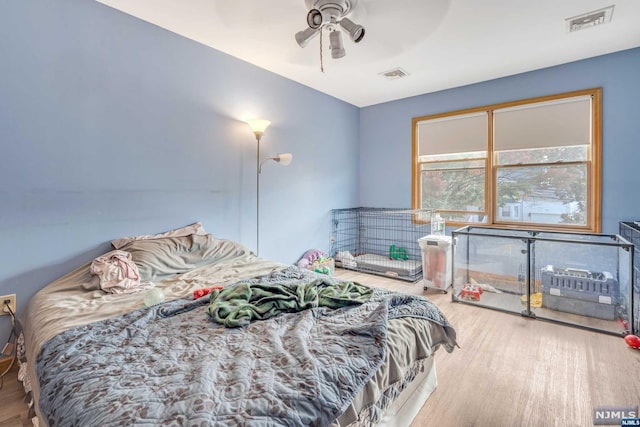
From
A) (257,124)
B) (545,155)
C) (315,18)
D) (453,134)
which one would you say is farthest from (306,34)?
(545,155)

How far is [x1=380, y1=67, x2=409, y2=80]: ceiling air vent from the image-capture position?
3.38 metres

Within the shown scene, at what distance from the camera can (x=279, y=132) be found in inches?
139

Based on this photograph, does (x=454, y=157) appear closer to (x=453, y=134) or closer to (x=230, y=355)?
(x=453, y=134)

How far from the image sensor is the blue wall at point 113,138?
1882mm

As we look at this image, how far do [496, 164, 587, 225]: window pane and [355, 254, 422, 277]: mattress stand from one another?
4.01ft

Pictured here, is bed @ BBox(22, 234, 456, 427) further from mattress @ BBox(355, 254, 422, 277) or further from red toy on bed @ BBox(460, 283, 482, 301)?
mattress @ BBox(355, 254, 422, 277)

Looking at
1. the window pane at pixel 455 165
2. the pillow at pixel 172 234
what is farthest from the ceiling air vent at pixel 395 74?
the pillow at pixel 172 234

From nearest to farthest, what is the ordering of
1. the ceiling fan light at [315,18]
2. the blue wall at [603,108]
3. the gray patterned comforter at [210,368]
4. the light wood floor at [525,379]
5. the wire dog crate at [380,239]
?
the gray patterned comforter at [210,368], the light wood floor at [525,379], the ceiling fan light at [315,18], the blue wall at [603,108], the wire dog crate at [380,239]

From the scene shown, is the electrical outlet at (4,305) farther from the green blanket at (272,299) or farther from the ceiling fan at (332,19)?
the ceiling fan at (332,19)

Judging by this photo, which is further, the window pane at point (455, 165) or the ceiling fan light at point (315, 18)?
the window pane at point (455, 165)

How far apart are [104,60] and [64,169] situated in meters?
0.86

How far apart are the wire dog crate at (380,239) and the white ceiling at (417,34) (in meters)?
1.85

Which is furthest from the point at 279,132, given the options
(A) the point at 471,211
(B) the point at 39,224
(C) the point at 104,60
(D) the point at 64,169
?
(A) the point at 471,211

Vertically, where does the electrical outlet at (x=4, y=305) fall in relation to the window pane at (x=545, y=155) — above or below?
below
